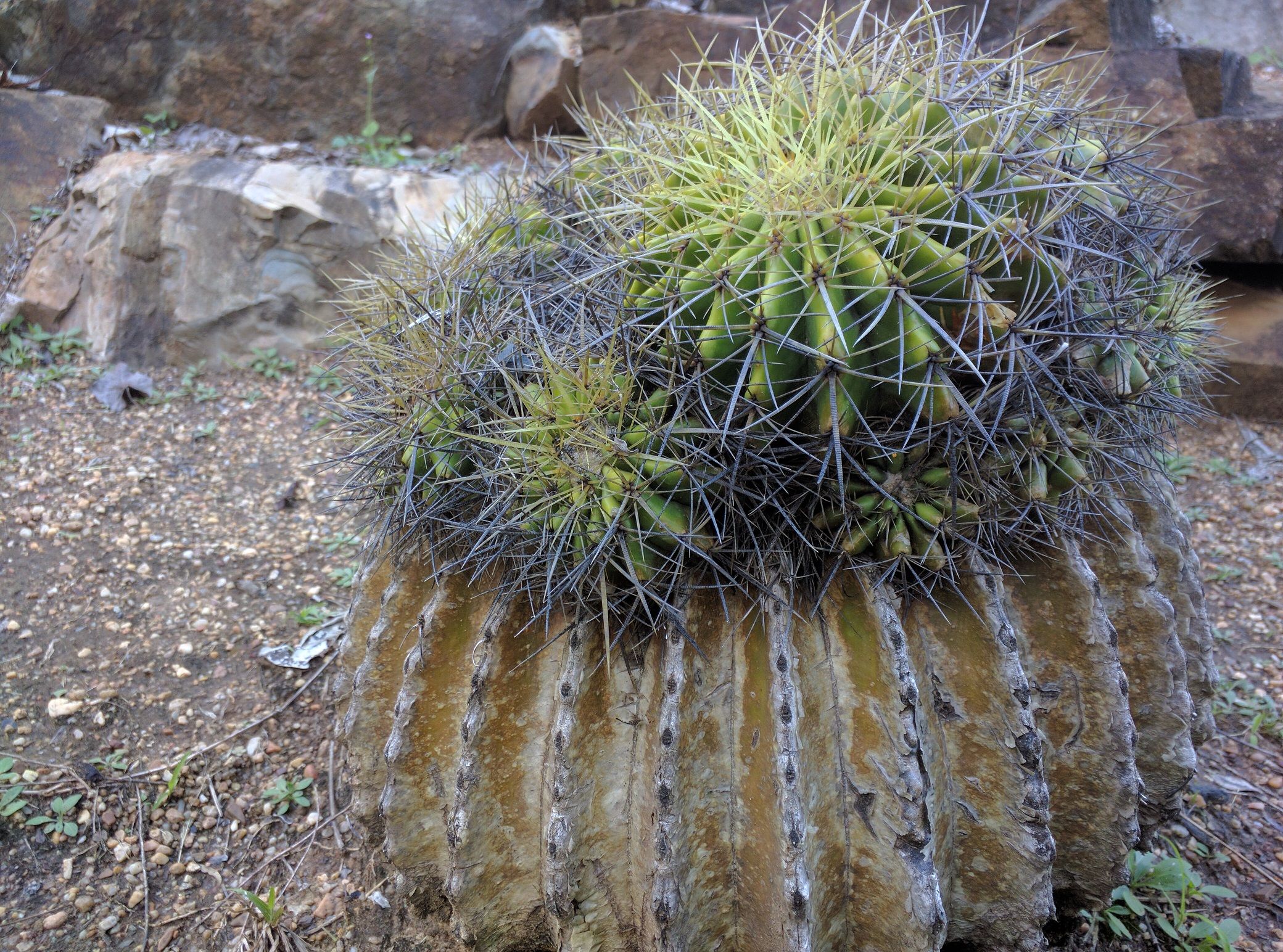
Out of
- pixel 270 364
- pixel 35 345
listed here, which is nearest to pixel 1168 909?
pixel 270 364

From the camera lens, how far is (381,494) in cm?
184

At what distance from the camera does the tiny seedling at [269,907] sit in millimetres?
2014

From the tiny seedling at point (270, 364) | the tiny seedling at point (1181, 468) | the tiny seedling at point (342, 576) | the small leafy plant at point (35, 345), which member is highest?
the tiny seedling at point (1181, 468)

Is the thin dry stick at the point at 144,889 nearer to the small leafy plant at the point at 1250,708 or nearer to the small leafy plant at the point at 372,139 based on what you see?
the small leafy plant at the point at 1250,708

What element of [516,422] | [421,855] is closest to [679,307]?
[516,422]

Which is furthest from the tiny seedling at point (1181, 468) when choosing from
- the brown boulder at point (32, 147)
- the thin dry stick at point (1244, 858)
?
the brown boulder at point (32, 147)

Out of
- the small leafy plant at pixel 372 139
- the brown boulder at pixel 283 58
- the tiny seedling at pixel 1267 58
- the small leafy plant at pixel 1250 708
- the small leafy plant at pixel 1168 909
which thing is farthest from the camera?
the tiny seedling at pixel 1267 58

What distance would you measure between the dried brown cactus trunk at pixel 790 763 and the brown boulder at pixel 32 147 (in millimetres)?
4112

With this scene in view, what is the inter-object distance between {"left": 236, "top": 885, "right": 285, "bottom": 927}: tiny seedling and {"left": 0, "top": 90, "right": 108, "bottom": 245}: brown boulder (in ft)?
12.5

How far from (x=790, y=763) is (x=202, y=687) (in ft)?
6.36

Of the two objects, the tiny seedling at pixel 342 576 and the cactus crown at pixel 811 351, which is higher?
the cactus crown at pixel 811 351

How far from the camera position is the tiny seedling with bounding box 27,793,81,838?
7.29 ft

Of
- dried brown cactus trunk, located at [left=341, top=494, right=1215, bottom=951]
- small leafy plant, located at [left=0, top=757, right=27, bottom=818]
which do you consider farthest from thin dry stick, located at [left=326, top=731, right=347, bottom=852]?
small leafy plant, located at [left=0, top=757, right=27, bottom=818]

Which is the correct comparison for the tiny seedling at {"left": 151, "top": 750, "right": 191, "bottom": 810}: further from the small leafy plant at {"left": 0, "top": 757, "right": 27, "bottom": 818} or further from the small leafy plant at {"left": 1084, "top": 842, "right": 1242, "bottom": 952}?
the small leafy plant at {"left": 1084, "top": 842, "right": 1242, "bottom": 952}
